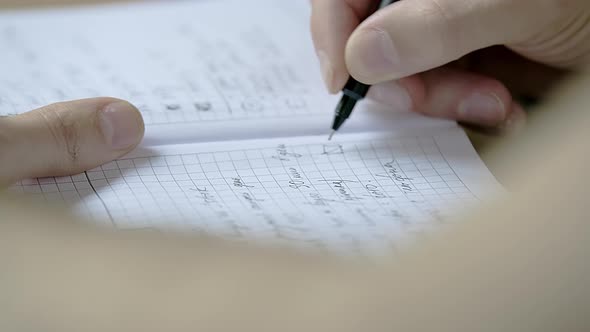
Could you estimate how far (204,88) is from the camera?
904 millimetres

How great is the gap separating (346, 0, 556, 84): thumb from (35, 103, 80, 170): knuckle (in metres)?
0.32

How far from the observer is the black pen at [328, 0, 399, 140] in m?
0.82

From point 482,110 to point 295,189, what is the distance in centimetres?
32

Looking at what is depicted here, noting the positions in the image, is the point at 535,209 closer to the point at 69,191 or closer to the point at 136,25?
the point at 69,191

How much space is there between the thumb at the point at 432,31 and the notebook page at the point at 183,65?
0.33 feet

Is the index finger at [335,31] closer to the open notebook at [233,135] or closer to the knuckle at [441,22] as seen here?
the open notebook at [233,135]

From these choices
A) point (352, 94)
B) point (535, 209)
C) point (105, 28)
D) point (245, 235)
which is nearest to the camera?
point (535, 209)

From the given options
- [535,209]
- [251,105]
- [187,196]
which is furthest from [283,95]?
[535,209]

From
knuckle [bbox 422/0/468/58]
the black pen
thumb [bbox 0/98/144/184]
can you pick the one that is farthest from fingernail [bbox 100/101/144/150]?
knuckle [bbox 422/0/468/58]

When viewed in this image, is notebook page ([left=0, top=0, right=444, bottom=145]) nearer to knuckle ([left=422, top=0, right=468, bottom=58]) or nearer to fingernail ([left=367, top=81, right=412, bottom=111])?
fingernail ([left=367, top=81, right=412, bottom=111])

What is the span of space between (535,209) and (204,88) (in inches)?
22.7

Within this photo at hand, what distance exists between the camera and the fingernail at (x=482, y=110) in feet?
2.85

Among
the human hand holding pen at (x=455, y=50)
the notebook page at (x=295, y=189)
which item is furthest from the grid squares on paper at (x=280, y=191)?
the human hand holding pen at (x=455, y=50)

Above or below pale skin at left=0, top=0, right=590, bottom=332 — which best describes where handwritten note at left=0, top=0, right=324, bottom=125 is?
below
